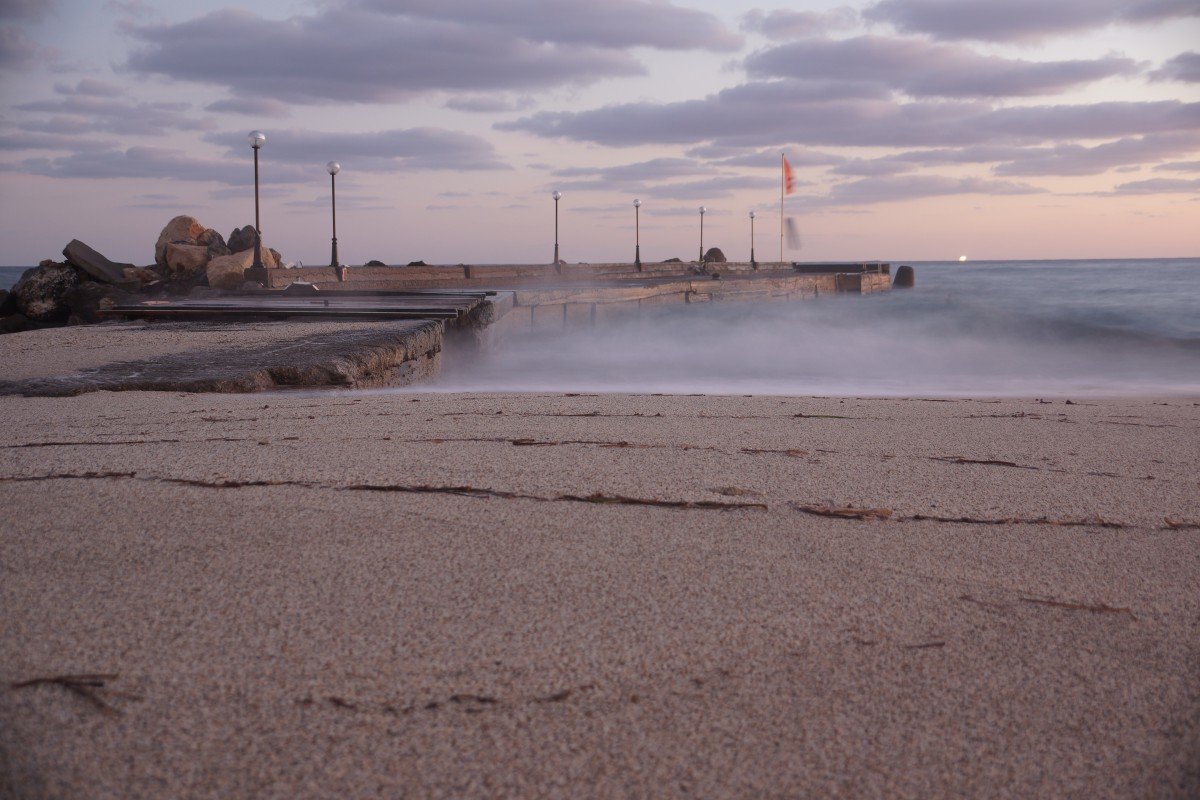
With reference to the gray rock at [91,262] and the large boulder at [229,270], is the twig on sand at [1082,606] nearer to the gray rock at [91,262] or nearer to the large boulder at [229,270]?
the large boulder at [229,270]

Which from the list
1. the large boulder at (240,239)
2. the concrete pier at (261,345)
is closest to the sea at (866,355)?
the concrete pier at (261,345)

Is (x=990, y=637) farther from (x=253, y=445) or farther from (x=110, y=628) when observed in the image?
(x=253, y=445)

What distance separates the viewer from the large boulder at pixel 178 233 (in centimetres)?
2244

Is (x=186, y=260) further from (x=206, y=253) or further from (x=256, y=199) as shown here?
(x=256, y=199)

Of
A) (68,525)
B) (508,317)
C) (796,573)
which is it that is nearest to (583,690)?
(796,573)

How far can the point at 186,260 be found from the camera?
835 inches

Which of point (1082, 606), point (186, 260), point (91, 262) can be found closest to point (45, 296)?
point (91, 262)

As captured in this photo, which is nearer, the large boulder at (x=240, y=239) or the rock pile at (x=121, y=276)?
the rock pile at (x=121, y=276)

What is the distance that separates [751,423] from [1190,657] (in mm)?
2213

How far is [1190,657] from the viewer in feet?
5.34

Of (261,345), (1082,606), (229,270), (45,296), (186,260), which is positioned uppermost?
(186,260)

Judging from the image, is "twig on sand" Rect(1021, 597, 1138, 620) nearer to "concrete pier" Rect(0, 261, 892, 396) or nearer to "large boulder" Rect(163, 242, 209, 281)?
"concrete pier" Rect(0, 261, 892, 396)

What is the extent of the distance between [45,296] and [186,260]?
3.14 metres

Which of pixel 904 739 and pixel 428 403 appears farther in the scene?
pixel 428 403
